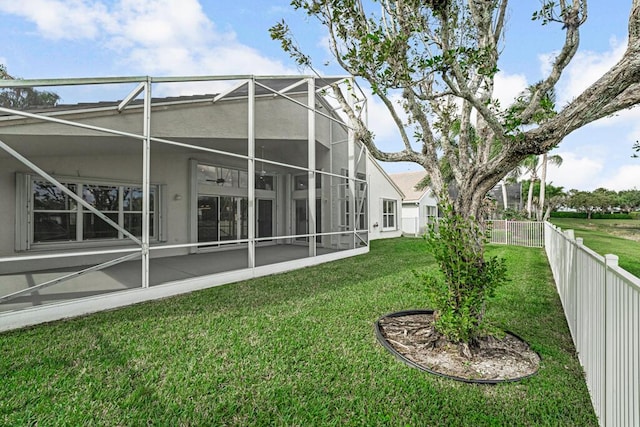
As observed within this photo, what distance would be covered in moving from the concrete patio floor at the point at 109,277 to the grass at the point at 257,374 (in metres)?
1.05

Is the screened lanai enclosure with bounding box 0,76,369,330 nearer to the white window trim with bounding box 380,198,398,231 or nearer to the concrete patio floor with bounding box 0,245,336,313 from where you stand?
the concrete patio floor with bounding box 0,245,336,313

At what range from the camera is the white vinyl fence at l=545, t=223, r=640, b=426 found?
4.98ft

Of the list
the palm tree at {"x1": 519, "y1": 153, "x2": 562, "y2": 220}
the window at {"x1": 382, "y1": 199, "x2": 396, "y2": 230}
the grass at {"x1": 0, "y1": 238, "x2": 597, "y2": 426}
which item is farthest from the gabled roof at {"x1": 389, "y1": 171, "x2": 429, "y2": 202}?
the grass at {"x1": 0, "y1": 238, "x2": 597, "y2": 426}

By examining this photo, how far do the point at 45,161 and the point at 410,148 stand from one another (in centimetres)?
895

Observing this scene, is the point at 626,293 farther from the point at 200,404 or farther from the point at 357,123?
the point at 357,123

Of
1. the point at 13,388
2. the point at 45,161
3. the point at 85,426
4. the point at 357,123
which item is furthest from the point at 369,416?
the point at 45,161

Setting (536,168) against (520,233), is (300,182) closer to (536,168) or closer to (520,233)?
(520,233)

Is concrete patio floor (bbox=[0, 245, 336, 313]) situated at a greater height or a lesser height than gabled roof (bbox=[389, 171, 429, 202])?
lesser

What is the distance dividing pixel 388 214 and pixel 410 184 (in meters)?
6.64

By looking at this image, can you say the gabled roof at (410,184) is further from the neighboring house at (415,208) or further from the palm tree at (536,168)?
the palm tree at (536,168)

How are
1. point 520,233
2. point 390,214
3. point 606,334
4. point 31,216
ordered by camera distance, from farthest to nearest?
1. point 390,214
2. point 520,233
3. point 31,216
4. point 606,334

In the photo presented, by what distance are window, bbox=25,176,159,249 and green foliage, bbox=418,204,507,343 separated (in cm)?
794

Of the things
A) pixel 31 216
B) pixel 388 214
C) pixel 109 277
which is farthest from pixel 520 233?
pixel 31 216

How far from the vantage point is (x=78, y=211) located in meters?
8.18
